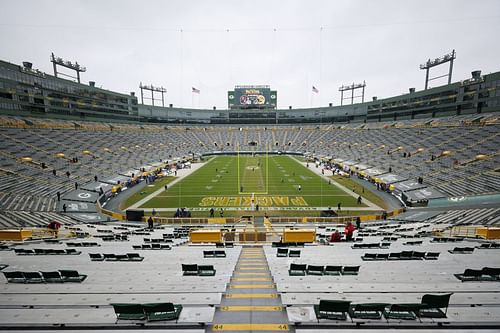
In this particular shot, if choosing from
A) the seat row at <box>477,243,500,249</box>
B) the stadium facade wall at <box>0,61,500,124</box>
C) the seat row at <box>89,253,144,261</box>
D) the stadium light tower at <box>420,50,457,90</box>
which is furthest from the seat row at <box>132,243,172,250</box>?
the stadium light tower at <box>420,50,457,90</box>

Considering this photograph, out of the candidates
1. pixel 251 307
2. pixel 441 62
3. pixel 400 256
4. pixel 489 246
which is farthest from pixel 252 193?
pixel 441 62

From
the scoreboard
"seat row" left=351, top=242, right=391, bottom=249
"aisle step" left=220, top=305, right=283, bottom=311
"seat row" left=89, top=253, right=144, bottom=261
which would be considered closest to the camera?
"aisle step" left=220, top=305, right=283, bottom=311

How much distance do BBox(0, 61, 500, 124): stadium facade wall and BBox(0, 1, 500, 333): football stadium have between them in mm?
342

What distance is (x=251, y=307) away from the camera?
5.48m

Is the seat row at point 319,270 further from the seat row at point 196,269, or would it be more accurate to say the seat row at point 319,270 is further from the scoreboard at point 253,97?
the scoreboard at point 253,97

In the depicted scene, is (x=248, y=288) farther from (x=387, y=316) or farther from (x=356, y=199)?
(x=356, y=199)

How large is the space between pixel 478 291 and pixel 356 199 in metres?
22.0

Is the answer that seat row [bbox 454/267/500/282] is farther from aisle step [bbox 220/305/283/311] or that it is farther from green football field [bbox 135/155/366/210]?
green football field [bbox 135/155/366/210]

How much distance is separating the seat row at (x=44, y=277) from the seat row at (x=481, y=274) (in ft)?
34.5

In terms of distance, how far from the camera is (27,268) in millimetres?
7629

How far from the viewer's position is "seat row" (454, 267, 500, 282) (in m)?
6.41

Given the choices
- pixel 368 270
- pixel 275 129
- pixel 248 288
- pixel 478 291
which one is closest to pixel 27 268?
pixel 248 288

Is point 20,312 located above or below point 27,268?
above

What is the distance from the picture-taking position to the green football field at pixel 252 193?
25.3m
